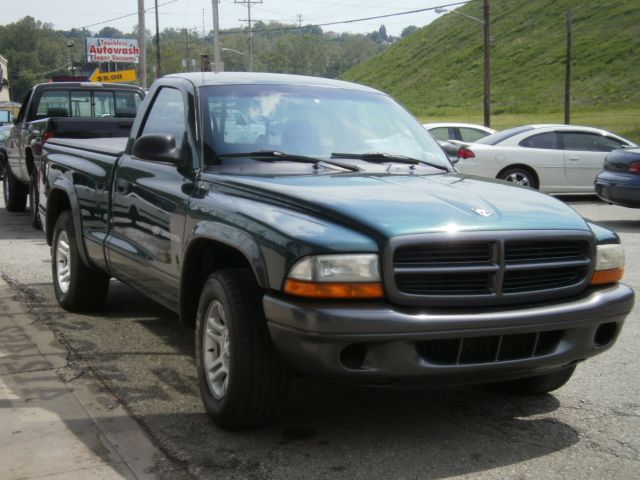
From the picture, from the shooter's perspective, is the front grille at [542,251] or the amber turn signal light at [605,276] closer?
the front grille at [542,251]

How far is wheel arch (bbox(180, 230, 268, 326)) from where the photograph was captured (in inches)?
185

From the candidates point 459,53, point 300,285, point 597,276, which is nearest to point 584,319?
point 597,276

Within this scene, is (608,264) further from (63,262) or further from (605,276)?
(63,262)

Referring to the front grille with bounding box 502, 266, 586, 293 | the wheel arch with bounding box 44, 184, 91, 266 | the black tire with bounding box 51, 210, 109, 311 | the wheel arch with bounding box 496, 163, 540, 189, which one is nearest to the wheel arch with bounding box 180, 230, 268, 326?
the front grille with bounding box 502, 266, 586, 293

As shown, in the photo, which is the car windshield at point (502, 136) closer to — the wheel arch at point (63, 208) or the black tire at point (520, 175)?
the black tire at point (520, 175)

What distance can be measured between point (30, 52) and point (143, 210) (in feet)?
555

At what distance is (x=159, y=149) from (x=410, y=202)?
1581 millimetres

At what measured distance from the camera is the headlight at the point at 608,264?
14.8 feet

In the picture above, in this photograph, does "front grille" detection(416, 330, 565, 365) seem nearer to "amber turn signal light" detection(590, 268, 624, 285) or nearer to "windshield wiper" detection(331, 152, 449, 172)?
"amber turn signal light" detection(590, 268, 624, 285)

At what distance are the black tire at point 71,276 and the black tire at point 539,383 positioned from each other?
332cm

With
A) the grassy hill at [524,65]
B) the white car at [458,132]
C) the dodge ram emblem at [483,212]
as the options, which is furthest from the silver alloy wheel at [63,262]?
the grassy hill at [524,65]

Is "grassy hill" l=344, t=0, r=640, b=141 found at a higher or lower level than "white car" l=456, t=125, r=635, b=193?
higher

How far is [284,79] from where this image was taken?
584cm

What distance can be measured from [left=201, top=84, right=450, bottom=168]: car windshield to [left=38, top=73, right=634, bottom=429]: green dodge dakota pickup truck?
1cm
